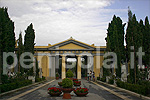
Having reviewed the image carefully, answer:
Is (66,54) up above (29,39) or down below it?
below

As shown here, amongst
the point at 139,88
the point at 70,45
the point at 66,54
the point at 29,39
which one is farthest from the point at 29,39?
the point at 139,88

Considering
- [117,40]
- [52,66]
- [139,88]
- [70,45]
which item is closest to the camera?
[139,88]

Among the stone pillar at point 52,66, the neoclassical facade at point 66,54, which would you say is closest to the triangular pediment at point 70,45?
the neoclassical facade at point 66,54

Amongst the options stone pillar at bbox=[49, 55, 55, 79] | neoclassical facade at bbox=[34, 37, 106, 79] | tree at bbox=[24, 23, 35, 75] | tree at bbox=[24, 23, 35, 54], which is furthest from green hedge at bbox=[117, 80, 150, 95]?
stone pillar at bbox=[49, 55, 55, 79]

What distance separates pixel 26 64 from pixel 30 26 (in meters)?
7.23

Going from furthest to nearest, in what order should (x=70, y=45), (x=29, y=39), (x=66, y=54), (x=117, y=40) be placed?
1. (x=70, y=45)
2. (x=66, y=54)
3. (x=29, y=39)
4. (x=117, y=40)

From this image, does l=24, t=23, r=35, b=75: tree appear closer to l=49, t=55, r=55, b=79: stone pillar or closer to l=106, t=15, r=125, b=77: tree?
l=106, t=15, r=125, b=77: tree

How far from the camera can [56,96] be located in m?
14.9

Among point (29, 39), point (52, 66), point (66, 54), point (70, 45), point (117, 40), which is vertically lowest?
point (52, 66)

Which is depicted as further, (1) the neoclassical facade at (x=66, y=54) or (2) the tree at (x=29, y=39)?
(1) the neoclassical facade at (x=66, y=54)

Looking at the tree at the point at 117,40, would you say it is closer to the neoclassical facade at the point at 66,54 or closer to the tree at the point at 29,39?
the tree at the point at 29,39

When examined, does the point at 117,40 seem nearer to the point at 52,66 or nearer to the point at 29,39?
the point at 29,39

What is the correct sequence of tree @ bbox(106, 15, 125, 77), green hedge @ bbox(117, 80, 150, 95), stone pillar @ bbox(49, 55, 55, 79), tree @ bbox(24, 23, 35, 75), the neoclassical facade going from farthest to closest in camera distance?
the neoclassical facade
stone pillar @ bbox(49, 55, 55, 79)
tree @ bbox(24, 23, 35, 75)
tree @ bbox(106, 15, 125, 77)
green hedge @ bbox(117, 80, 150, 95)

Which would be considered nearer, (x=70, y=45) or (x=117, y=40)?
(x=117, y=40)
